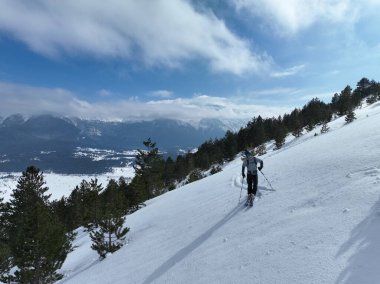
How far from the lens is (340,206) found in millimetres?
10172

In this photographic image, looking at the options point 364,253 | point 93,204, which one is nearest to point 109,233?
point 364,253

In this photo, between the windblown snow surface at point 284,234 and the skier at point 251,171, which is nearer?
the windblown snow surface at point 284,234

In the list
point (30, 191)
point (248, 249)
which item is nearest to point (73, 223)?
point (30, 191)

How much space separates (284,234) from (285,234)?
0.04m

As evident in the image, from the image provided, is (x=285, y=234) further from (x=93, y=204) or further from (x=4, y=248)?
(x=93, y=204)

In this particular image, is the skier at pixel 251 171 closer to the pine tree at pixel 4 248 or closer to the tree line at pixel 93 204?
the tree line at pixel 93 204

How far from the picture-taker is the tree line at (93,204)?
22.7 m

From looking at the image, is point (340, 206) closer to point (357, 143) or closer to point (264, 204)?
point (264, 204)

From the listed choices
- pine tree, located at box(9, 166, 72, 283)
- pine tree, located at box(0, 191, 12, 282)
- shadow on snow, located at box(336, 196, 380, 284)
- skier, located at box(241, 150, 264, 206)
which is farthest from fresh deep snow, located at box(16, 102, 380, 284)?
pine tree, located at box(0, 191, 12, 282)

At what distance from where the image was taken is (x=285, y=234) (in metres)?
9.77

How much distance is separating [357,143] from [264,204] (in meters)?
7.71

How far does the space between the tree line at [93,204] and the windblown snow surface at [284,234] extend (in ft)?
27.5

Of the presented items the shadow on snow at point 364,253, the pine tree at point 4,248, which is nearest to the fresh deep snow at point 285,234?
the shadow on snow at point 364,253

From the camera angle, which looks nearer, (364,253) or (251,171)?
(364,253)
